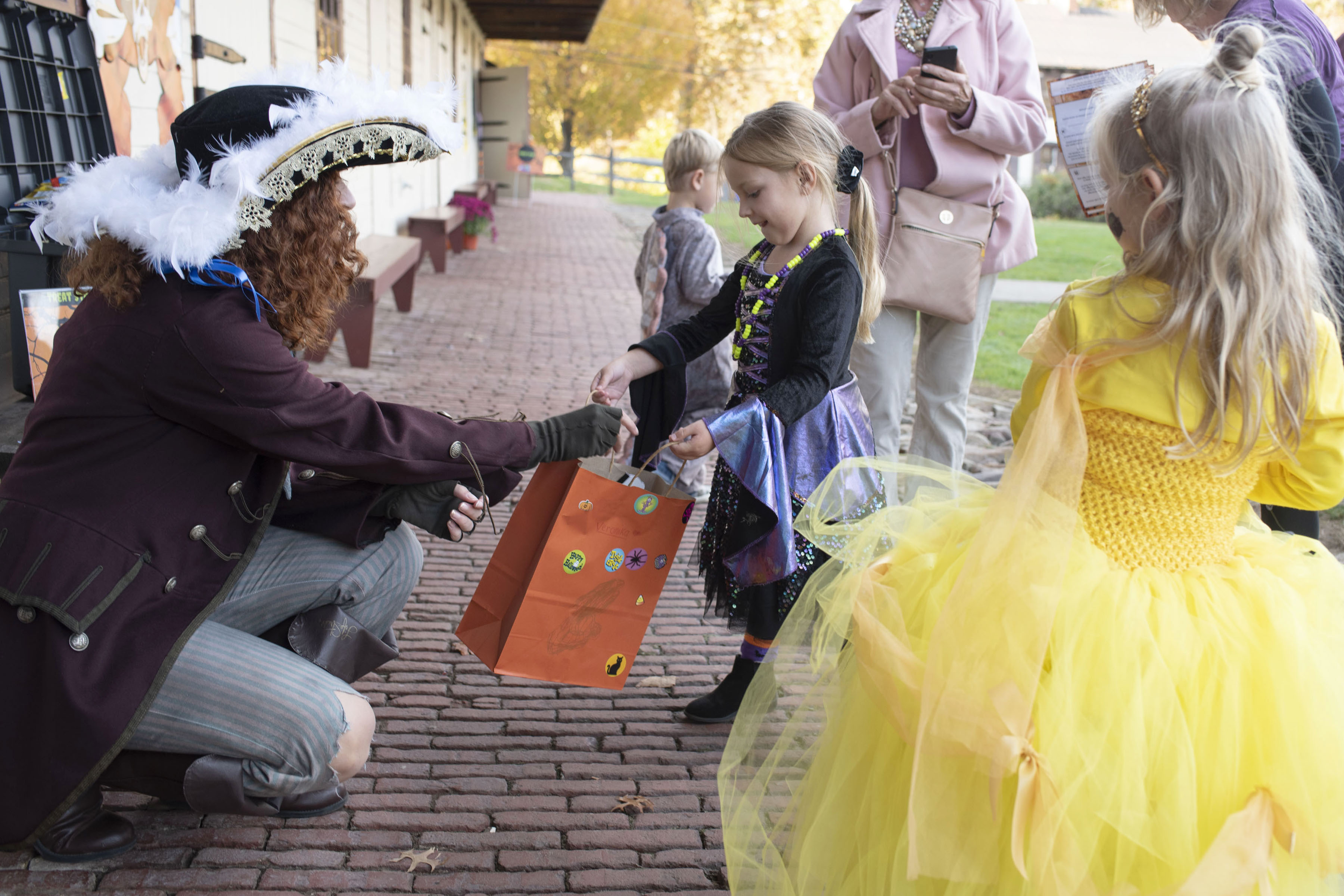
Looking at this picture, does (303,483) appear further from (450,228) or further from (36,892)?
(450,228)

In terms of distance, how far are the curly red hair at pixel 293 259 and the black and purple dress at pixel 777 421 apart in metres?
0.94

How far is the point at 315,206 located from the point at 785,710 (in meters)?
1.51

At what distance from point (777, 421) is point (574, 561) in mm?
597

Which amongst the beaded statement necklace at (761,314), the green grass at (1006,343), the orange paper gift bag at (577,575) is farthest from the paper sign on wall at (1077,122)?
the green grass at (1006,343)

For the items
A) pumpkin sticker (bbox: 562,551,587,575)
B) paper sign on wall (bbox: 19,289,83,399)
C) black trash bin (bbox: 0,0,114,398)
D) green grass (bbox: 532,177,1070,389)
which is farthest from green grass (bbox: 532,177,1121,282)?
black trash bin (bbox: 0,0,114,398)

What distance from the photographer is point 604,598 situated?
255 centimetres

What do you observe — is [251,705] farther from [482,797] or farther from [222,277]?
[222,277]

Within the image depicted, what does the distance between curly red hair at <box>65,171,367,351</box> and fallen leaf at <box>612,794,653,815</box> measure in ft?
4.53

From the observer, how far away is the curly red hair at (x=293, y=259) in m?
2.12

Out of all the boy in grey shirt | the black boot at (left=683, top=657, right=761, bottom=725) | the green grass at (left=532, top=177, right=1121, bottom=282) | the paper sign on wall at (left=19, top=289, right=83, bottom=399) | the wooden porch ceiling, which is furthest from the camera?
A: the wooden porch ceiling

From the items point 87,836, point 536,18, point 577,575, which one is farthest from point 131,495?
point 536,18

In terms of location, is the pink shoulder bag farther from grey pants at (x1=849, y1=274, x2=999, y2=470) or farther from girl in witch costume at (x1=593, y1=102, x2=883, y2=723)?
girl in witch costume at (x1=593, y1=102, x2=883, y2=723)

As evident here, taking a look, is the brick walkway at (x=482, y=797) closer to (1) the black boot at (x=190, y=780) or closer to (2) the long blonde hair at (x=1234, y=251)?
(1) the black boot at (x=190, y=780)

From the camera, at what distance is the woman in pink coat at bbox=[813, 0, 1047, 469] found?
336 cm
